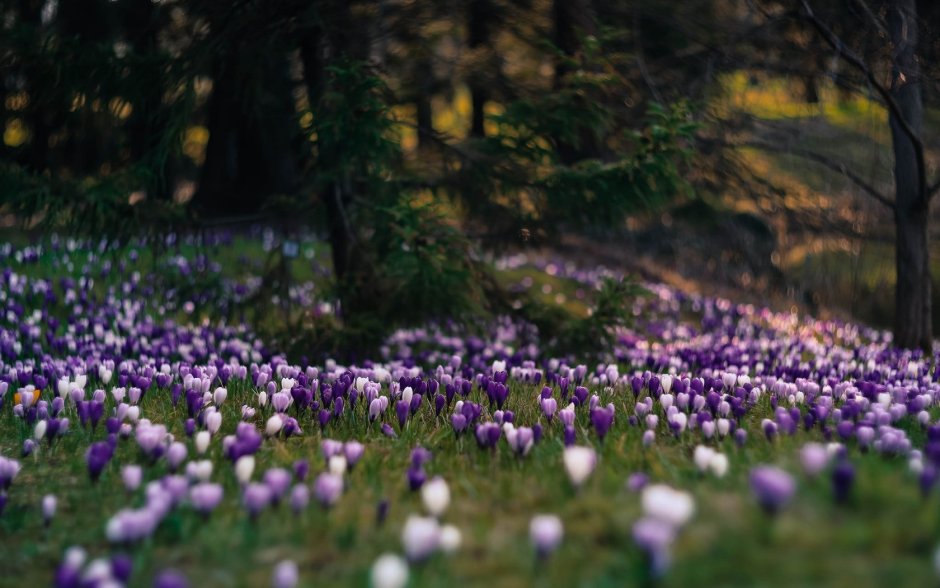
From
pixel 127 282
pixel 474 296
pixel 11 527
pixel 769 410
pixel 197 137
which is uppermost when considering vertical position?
pixel 11 527

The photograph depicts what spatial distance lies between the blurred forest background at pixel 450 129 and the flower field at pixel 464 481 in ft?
5.51

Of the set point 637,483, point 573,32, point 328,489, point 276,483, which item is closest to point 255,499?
point 276,483

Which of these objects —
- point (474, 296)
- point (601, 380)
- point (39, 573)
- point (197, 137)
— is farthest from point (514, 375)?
point (197, 137)

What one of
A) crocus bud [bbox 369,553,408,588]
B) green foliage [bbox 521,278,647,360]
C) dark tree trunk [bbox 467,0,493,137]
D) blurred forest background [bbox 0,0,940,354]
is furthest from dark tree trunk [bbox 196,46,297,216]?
crocus bud [bbox 369,553,408,588]

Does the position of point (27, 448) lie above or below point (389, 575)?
below

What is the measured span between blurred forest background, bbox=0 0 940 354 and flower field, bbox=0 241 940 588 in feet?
5.51

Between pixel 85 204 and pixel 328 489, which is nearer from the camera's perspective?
pixel 328 489

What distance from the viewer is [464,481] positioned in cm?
339

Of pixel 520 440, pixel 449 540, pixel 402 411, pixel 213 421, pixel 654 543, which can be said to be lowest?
pixel 402 411

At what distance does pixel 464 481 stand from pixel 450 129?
6.24m

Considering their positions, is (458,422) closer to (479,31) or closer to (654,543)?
(654,543)

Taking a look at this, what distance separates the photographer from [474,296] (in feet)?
25.2

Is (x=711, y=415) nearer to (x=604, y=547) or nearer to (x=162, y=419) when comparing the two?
(x=604, y=547)

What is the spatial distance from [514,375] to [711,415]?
203 centimetres
